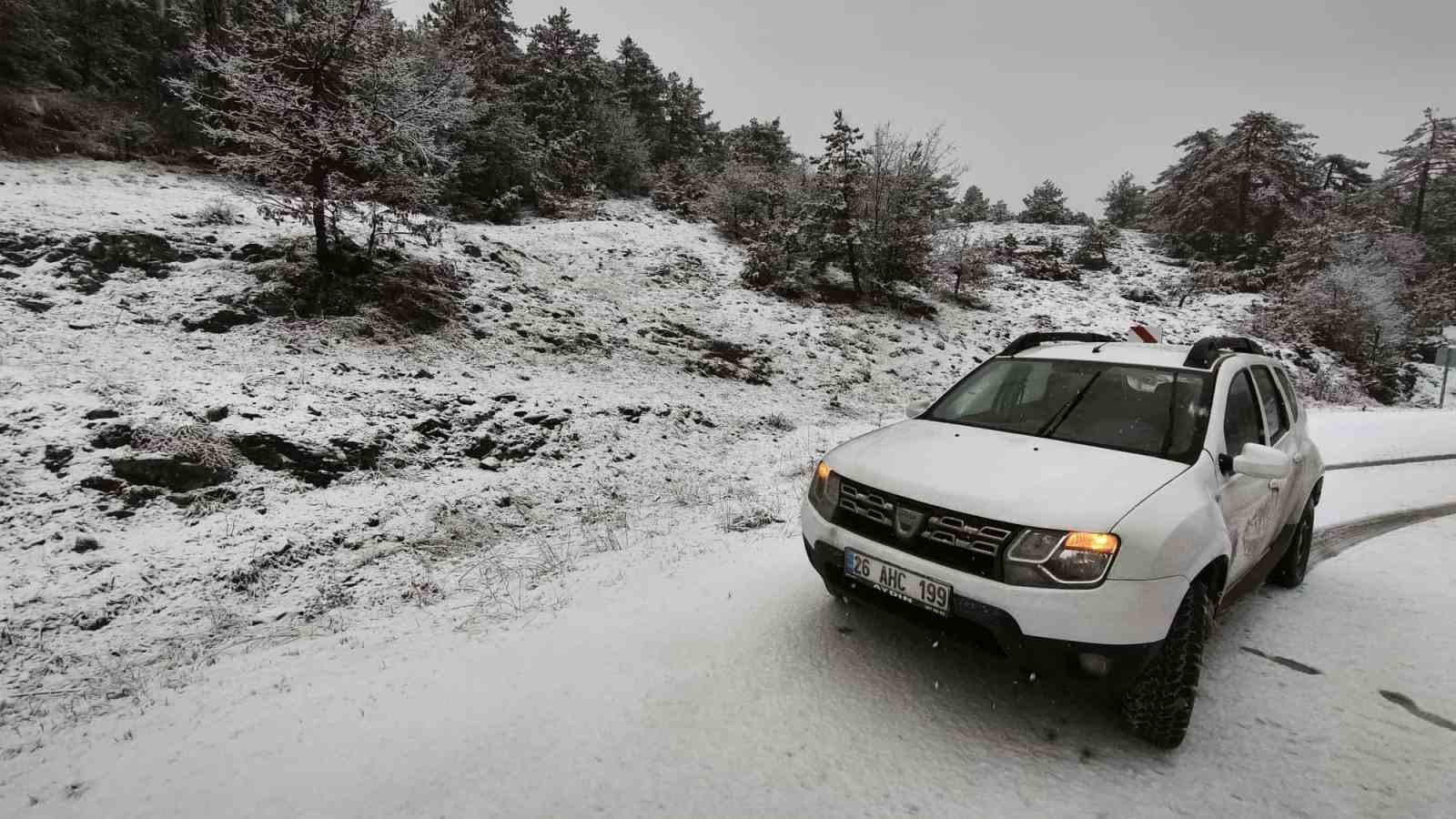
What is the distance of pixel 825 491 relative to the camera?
3029 mm

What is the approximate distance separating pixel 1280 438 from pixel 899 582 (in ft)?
10.2

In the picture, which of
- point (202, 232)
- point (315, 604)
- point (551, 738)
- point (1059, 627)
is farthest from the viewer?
point (202, 232)

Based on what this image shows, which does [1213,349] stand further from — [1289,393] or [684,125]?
[684,125]

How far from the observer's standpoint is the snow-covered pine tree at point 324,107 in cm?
805

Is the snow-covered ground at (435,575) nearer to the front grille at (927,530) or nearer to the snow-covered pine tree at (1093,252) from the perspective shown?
the front grille at (927,530)

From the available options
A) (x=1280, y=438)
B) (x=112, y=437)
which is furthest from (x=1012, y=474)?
(x=112, y=437)

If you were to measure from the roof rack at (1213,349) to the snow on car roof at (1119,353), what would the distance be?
0.17 ft

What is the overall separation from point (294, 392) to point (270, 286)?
267cm

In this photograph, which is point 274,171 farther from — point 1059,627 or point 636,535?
point 1059,627

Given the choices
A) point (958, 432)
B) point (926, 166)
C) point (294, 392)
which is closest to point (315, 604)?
point (294, 392)

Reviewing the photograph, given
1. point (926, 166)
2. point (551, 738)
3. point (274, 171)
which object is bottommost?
point (551, 738)

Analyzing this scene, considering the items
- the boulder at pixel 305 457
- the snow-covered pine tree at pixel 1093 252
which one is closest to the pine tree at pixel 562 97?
the boulder at pixel 305 457

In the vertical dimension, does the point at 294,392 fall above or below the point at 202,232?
below

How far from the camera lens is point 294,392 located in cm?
668
